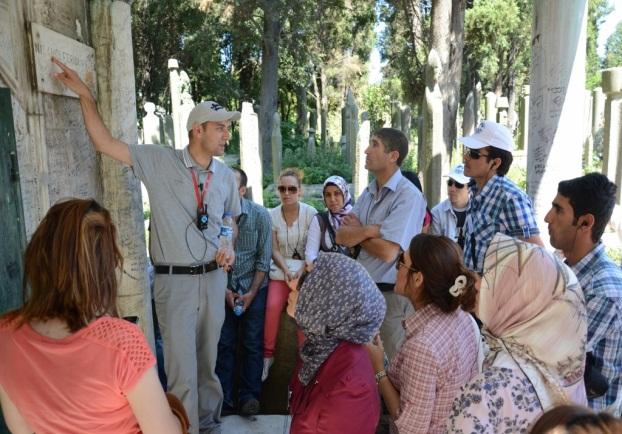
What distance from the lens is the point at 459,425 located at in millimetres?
1859

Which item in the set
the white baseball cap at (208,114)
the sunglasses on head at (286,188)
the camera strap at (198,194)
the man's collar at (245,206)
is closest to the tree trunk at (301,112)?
the sunglasses on head at (286,188)

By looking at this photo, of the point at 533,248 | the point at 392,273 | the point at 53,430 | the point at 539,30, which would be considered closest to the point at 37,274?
the point at 53,430

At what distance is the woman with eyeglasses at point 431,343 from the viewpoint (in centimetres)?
219

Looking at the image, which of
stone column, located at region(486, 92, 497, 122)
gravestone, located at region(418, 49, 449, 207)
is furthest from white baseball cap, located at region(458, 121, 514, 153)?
stone column, located at region(486, 92, 497, 122)

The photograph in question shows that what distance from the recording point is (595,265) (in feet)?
8.47

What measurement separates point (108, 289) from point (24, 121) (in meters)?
1.33

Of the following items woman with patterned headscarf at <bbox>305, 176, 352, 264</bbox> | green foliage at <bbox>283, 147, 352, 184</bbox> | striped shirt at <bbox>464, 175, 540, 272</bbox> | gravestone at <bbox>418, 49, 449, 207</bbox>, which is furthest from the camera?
green foliage at <bbox>283, 147, 352, 184</bbox>

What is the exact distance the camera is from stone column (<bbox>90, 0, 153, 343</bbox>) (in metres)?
3.29

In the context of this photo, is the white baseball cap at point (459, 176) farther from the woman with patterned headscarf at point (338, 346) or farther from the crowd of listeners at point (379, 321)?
the woman with patterned headscarf at point (338, 346)

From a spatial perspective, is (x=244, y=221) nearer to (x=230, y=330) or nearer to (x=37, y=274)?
(x=230, y=330)

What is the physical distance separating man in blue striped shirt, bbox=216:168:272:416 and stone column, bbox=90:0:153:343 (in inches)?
29.5

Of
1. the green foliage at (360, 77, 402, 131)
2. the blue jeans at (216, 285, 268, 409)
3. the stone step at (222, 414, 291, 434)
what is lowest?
the stone step at (222, 414, 291, 434)

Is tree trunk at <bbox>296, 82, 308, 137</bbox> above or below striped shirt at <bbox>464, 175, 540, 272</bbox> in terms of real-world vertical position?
above

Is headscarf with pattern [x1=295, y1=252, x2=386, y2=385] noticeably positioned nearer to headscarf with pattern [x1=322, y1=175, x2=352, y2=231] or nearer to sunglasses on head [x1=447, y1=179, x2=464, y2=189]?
headscarf with pattern [x1=322, y1=175, x2=352, y2=231]
